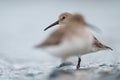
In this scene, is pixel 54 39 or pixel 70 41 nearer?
pixel 70 41

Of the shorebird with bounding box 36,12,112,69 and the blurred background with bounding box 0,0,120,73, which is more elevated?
the blurred background with bounding box 0,0,120,73

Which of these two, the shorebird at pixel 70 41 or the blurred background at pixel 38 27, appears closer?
the shorebird at pixel 70 41

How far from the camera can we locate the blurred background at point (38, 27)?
1289cm

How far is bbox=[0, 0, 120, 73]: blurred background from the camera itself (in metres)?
12.9

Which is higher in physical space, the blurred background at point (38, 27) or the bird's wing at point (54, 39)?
the blurred background at point (38, 27)

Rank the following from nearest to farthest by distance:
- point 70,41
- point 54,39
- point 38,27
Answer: point 70,41
point 54,39
point 38,27

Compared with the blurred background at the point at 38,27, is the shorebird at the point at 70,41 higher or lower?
lower

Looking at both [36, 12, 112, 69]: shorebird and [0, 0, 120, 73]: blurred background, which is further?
[0, 0, 120, 73]: blurred background

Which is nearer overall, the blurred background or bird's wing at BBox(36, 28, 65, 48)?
bird's wing at BBox(36, 28, 65, 48)

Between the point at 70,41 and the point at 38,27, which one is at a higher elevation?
the point at 38,27

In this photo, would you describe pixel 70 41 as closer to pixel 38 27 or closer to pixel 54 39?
pixel 54 39

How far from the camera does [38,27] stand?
2066 cm

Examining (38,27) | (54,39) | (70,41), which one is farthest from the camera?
(38,27)

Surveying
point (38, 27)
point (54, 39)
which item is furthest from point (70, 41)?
point (38, 27)
